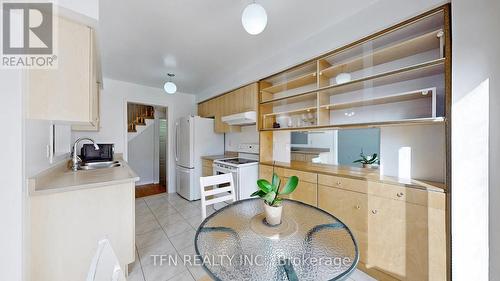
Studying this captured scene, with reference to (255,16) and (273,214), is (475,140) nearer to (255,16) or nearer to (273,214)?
(273,214)

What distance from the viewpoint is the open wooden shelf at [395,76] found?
4.81 ft

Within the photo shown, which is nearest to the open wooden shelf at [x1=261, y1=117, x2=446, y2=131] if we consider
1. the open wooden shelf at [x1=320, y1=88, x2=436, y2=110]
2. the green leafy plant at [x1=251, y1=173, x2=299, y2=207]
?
the open wooden shelf at [x1=320, y1=88, x2=436, y2=110]

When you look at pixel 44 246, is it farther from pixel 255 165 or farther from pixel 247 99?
pixel 247 99

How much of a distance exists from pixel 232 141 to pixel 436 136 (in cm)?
330

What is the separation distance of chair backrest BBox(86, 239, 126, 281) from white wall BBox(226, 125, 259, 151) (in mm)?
2945

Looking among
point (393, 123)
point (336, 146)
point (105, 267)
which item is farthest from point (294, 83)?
point (105, 267)

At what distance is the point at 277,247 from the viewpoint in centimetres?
97

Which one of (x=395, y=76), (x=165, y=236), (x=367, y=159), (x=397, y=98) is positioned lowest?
(x=165, y=236)

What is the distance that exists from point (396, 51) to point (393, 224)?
5.14 feet

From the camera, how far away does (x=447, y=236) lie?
134 centimetres

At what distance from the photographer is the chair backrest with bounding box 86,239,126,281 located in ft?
1.96

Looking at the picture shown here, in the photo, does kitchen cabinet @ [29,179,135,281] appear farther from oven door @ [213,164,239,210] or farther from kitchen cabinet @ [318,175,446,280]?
kitchen cabinet @ [318,175,446,280]

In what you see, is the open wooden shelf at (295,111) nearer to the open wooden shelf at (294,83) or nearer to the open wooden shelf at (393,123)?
the open wooden shelf at (393,123)

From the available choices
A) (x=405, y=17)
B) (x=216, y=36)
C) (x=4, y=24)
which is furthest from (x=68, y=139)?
(x=405, y=17)
